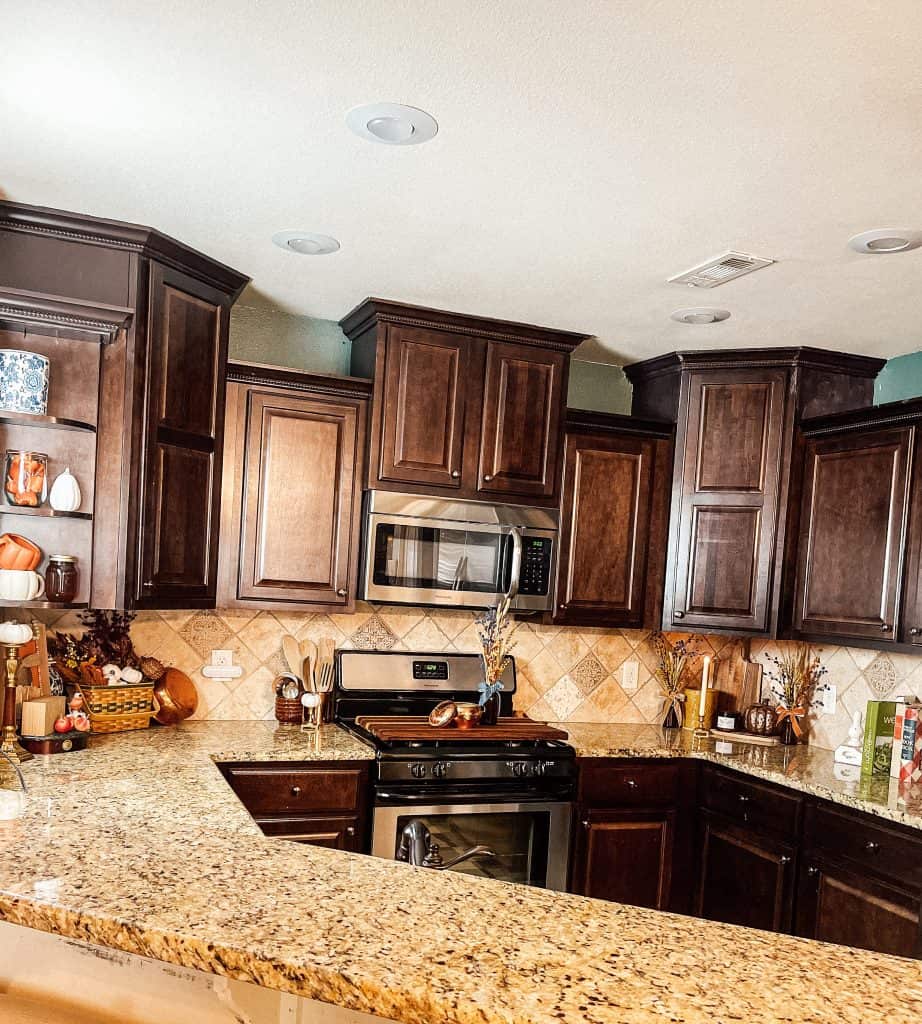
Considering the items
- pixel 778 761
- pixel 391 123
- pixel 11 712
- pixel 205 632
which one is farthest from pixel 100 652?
pixel 778 761

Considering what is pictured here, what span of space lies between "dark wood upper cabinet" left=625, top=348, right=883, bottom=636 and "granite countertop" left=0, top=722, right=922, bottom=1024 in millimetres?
2436

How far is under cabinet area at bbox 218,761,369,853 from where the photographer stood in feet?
10.1

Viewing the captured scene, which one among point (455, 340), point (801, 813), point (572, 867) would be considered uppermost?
point (455, 340)

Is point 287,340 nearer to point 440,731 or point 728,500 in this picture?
point 440,731

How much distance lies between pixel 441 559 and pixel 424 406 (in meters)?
0.59

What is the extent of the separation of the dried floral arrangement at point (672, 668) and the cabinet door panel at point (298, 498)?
159 cm

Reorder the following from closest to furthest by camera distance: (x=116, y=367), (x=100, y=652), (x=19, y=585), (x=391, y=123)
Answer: (x=391, y=123), (x=19, y=585), (x=116, y=367), (x=100, y=652)

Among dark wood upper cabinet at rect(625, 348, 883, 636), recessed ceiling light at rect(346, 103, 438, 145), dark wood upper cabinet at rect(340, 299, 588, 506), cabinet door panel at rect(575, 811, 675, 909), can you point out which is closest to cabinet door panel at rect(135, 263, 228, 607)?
dark wood upper cabinet at rect(340, 299, 588, 506)

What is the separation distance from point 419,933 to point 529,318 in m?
2.59

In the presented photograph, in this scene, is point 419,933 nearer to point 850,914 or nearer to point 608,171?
point 608,171

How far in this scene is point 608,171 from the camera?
87.7 inches

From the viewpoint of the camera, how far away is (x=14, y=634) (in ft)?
8.79

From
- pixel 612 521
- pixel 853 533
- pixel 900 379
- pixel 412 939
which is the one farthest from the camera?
pixel 612 521

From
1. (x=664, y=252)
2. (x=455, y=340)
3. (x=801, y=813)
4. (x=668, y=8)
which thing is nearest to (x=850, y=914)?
(x=801, y=813)
